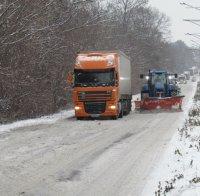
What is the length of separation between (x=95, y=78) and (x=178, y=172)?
17.1 meters

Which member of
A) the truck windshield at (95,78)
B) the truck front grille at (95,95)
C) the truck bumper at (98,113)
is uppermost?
the truck windshield at (95,78)

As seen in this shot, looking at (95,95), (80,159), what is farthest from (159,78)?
(80,159)

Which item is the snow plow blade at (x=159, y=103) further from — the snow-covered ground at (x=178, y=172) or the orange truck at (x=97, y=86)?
the snow-covered ground at (x=178, y=172)

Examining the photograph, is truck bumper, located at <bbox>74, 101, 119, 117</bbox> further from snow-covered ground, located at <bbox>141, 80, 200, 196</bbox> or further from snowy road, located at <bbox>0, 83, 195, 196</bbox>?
snow-covered ground, located at <bbox>141, 80, 200, 196</bbox>

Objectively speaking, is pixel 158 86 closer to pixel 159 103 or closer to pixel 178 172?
pixel 159 103

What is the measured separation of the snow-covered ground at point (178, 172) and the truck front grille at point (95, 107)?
10.8 m

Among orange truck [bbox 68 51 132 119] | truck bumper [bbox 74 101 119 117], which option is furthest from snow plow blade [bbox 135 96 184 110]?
truck bumper [bbox 74 101 119 117]

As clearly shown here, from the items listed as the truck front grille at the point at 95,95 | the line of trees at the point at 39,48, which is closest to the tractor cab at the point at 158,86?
the line of trees at the point at 39,48

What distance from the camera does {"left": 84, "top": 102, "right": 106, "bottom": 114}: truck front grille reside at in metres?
28.7

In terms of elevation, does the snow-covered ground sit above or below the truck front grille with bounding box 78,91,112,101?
below

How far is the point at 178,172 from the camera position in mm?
12031

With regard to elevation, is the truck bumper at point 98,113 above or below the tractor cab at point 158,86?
below

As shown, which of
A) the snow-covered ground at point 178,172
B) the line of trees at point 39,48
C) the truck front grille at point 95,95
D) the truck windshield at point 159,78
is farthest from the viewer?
the truck windshield at point 159,78

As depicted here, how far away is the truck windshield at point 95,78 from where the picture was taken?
28.8 m
